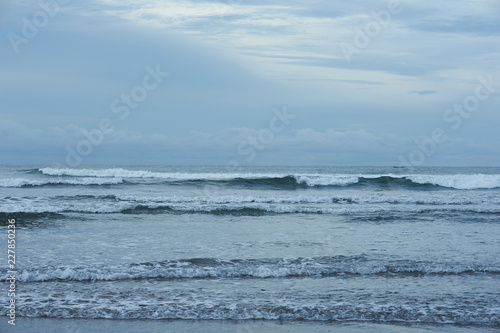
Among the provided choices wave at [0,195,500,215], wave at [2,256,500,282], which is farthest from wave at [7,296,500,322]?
wave at [0,195,500,215]

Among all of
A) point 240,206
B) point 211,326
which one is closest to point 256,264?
point 211,326

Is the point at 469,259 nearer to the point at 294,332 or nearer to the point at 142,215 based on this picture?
the point at 294,332

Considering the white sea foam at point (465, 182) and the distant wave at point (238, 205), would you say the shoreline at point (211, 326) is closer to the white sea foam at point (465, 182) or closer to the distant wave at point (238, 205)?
the distant wave at point (238, 205)

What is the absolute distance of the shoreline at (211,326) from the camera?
6.89 m

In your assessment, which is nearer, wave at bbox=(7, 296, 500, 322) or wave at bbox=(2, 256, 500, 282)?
wave at bbox=(7, 296, 500, 322)

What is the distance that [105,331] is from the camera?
22.5ft

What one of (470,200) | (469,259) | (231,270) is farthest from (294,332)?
(470,200)

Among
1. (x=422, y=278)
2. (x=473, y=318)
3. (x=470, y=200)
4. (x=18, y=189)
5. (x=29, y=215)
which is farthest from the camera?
(x=18, y=189)

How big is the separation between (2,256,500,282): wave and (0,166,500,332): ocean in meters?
0.03

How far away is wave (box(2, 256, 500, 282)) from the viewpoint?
31.7 feet

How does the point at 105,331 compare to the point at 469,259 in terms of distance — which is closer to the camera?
the point at 105,331

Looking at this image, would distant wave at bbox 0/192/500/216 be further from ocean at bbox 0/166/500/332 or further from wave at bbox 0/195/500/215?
ocean at bbox 0/166/500/332

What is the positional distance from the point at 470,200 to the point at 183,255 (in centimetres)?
2017

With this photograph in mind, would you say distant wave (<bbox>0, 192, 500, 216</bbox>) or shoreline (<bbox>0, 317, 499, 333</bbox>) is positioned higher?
distant wave (<bbox>0, 192, 500, 216</bbox>)
